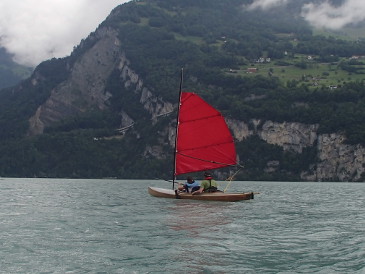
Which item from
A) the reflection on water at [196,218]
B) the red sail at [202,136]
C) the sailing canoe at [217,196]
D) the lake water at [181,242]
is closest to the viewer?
the lake water at [181,242]

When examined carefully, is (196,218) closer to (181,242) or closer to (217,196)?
(181,242)

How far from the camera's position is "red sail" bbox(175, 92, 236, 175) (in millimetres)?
60719

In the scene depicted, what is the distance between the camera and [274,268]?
21.9 metres

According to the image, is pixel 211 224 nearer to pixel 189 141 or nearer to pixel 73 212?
pixel 73 212

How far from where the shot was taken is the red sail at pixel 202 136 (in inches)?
2391

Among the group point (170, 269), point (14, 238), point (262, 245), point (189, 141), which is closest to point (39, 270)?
point (170, 269)

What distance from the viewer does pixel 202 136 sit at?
61.0 m

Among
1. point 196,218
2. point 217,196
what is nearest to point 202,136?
point 217,196

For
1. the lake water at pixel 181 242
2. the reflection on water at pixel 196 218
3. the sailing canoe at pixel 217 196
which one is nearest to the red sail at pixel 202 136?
the sailing canoe at pixel 217 196

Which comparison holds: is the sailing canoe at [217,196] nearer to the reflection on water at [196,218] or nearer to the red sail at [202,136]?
the red sail at [202,136]

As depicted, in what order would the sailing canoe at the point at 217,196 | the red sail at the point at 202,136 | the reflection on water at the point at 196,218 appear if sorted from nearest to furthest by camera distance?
the reflection on water at the point at 196,218 → the sailing canoe at the point at 217,196 → the red sail at the point at 202,136

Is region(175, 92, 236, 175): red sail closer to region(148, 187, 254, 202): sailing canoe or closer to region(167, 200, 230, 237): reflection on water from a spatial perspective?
region(148, 187, 254, 202): sailing canoe

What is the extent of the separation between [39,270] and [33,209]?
2571 cm

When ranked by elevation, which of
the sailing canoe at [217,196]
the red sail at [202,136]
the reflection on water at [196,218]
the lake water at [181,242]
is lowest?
the lake water at [181,242]
